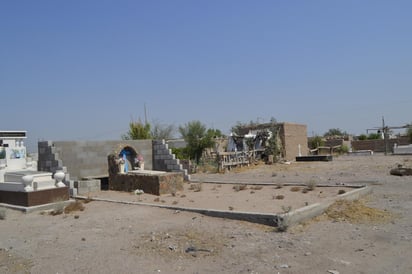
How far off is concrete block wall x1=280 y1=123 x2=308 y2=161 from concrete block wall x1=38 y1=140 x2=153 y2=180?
17.9 meters

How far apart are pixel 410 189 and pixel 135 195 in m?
8.97

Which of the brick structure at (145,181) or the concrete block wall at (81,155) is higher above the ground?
the concrete block wall at (81,155)

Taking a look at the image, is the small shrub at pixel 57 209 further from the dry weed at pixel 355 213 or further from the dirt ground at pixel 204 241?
the dry weed at pixel 355 213

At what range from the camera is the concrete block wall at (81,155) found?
46.8 ft

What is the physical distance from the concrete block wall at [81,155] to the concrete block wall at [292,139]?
58.7 feet

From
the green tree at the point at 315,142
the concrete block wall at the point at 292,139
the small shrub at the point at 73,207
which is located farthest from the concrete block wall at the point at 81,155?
the green tree at the point at 315,142

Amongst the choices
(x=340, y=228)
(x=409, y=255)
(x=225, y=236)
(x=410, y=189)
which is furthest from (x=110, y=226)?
(x=410, y=189)

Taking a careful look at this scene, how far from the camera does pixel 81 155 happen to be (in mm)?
15203

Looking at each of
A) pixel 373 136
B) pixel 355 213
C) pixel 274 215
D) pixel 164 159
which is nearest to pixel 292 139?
pixel 164 159

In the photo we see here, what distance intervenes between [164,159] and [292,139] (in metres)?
18.1

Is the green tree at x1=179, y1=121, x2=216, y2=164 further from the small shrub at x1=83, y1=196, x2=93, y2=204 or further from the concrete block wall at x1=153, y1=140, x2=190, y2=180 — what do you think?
the small shrub at x1=83, y1=196, x2=93, y2=204

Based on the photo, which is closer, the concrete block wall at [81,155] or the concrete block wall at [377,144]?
the concrete block wall at [81,155]

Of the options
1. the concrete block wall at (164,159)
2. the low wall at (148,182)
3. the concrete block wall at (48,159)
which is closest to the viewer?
the low wall at (148,182)

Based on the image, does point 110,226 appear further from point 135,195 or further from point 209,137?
point 209,137
